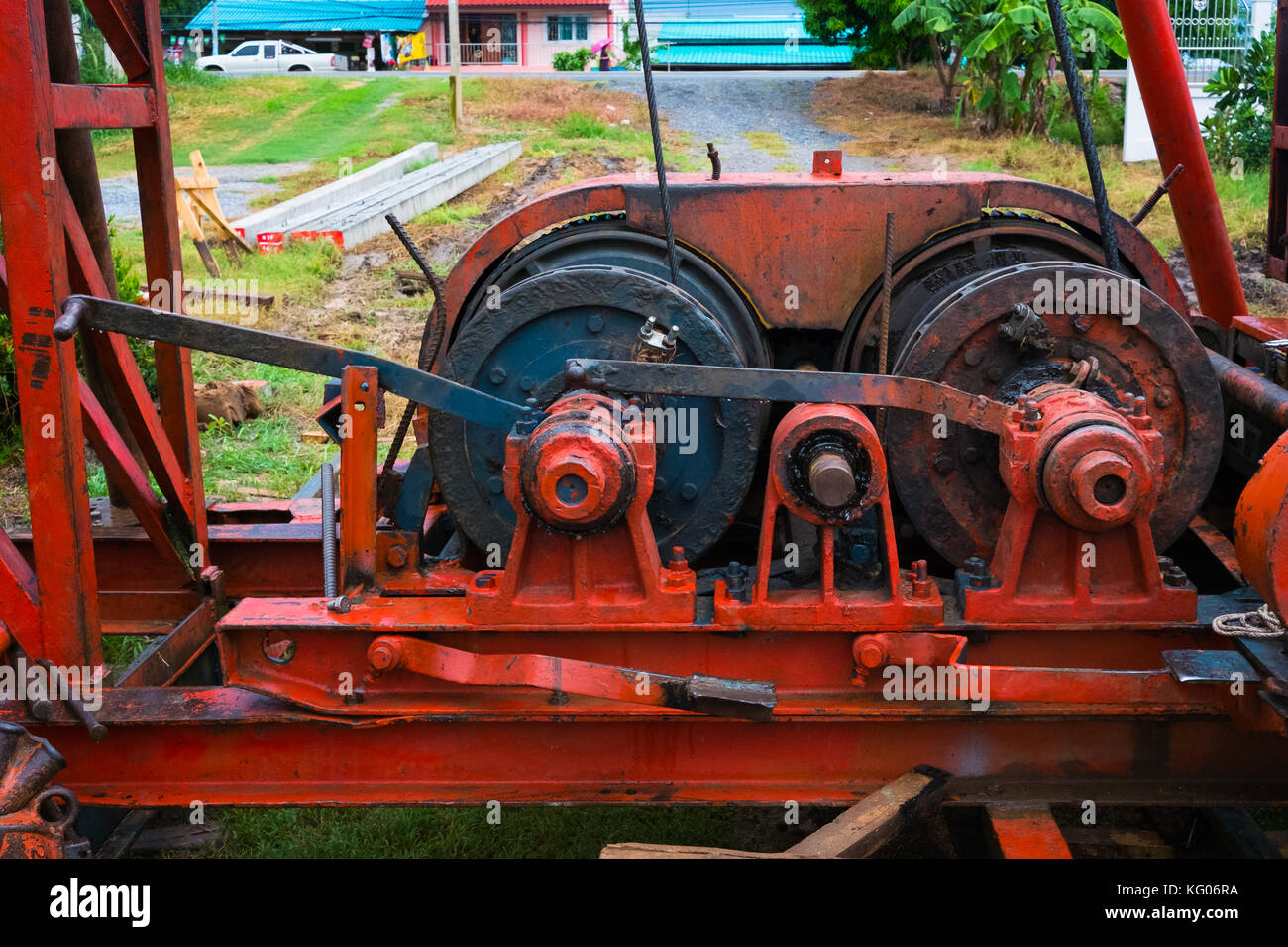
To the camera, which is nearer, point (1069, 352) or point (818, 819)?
point (1069, 352)

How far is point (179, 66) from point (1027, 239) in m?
27.3

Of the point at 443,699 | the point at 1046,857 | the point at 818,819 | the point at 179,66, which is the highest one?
the point at 179,66

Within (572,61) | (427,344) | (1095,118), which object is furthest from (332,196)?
(572,61)

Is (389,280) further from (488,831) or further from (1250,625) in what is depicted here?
(1250,625)

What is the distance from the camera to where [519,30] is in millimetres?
41062

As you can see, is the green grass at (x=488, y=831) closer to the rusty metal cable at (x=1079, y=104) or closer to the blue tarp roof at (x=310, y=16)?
the rusty metal cable at (x=1079, y=104)

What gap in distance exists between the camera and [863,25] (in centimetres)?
2648

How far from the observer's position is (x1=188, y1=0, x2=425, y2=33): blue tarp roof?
4022 centimetres

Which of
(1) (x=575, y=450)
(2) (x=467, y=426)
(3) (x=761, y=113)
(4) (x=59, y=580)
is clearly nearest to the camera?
(1) (x=575, y=450)

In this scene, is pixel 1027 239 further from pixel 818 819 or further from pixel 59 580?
pixel 59 580

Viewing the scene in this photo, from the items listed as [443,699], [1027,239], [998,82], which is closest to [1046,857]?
A: [443,699]

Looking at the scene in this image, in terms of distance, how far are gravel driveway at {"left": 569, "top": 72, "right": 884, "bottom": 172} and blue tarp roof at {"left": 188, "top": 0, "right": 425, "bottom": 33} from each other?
1638 centimetres

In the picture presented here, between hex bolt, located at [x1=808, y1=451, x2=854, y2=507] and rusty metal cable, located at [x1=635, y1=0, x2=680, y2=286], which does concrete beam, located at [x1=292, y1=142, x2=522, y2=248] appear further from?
hex bolt, located at [x1=808, y1=451, x2=854, y2=507]

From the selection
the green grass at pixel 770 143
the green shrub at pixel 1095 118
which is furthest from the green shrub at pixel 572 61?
the green shrub at pixel 1095 118
